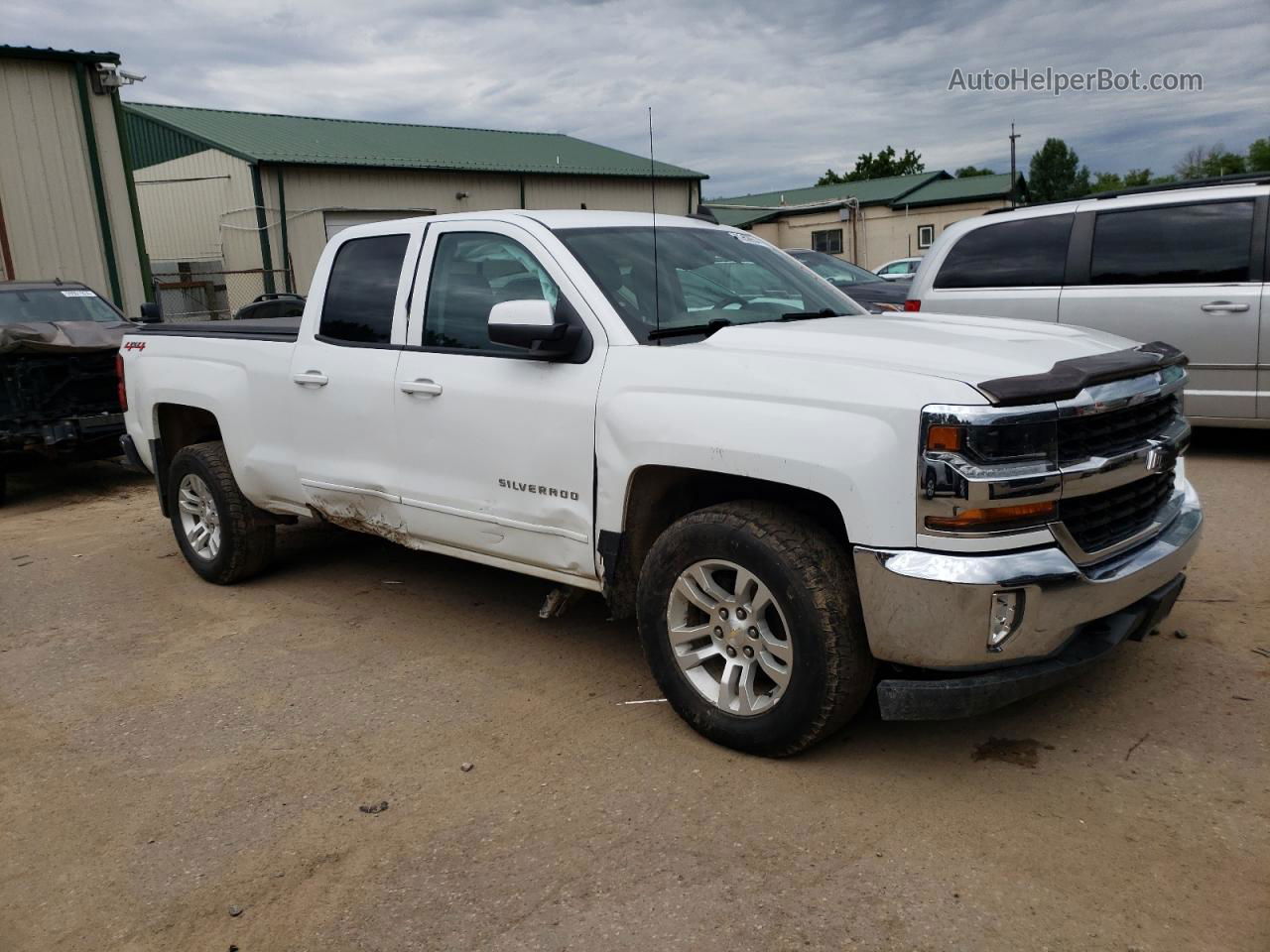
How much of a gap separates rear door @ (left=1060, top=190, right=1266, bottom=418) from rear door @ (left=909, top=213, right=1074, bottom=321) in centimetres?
15

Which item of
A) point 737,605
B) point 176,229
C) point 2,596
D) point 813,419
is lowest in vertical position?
point 2,596

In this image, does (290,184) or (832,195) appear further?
(832,195)

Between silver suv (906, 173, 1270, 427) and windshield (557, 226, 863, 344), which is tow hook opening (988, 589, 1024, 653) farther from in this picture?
silver suv (906, 173, 1270, 427)

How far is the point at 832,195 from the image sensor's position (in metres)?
44.9

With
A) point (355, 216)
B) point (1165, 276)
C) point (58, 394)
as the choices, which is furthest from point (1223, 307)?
point (355, 216)

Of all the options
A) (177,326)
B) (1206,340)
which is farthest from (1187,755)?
(177,326)

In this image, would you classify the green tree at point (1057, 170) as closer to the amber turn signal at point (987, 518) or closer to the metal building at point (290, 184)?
the metal building at point (290, 184)

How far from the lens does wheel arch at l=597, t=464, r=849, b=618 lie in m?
3.53

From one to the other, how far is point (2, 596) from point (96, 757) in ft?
9.05

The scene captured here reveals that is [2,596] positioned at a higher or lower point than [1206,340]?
lower

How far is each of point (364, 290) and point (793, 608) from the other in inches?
108

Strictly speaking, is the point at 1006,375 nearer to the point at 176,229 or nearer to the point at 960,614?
the point at 960,614

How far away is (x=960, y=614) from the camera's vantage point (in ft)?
9.72

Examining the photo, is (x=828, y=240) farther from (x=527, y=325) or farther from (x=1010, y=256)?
(x=527, y=325)
